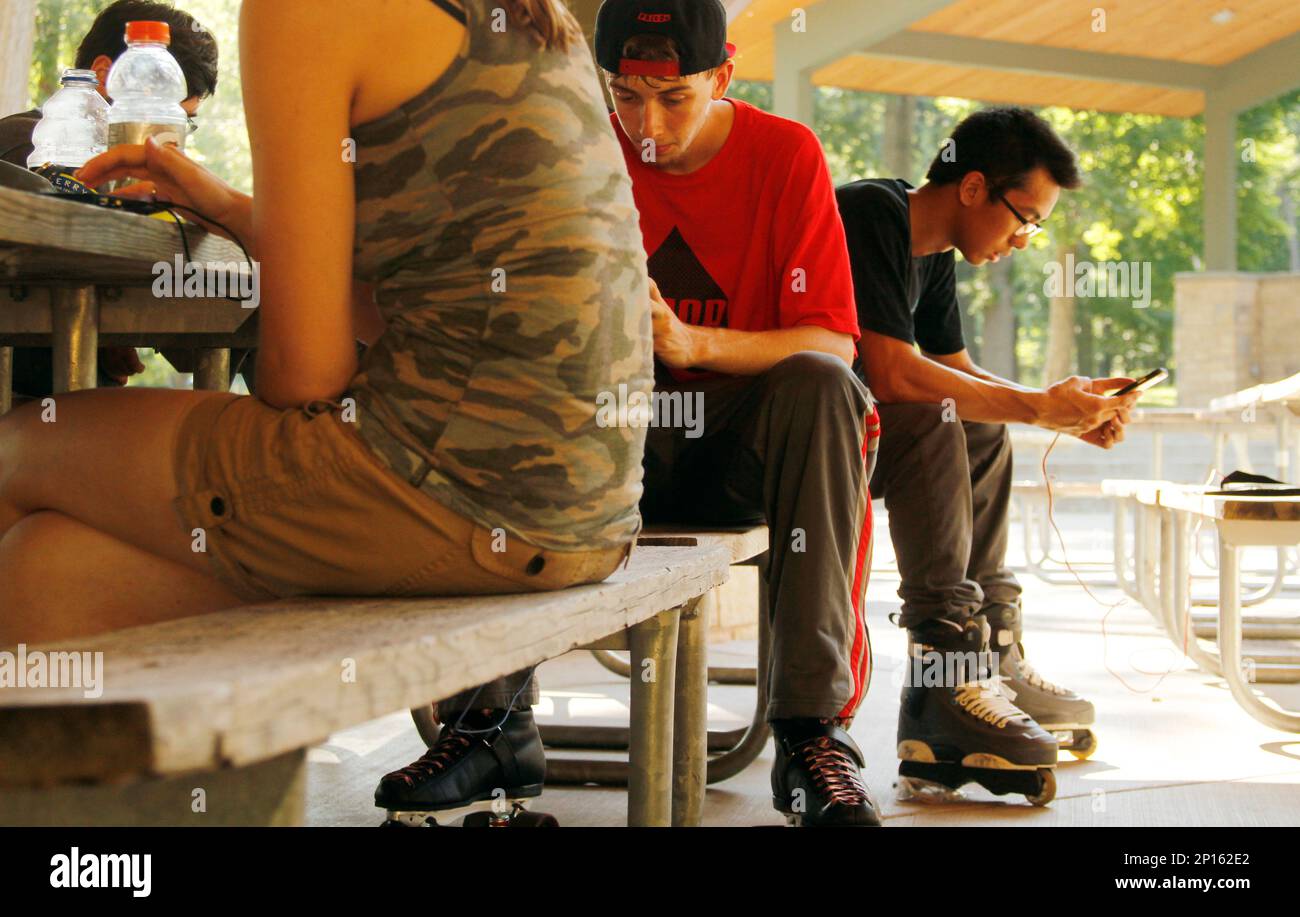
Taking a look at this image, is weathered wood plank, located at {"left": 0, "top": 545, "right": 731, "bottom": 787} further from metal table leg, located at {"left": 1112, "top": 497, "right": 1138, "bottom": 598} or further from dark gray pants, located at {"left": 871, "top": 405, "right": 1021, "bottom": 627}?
metal table leg, located at {"left": 1112, "top": 497, "right": 1138, "bottom": 598}

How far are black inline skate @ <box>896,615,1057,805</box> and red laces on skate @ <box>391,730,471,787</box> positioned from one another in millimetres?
940

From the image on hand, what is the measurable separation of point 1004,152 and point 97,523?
7.88 ft

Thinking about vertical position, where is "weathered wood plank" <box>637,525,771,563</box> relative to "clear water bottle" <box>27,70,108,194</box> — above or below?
below

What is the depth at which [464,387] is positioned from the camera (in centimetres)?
151

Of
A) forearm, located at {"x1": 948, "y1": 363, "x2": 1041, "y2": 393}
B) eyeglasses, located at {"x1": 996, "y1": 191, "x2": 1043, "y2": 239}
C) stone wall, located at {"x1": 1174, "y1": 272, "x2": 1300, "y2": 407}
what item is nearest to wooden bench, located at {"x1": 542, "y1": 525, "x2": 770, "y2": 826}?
forearm, located at {"x1": 948, "y1": 363, "x2": 1041, "y2": 393}

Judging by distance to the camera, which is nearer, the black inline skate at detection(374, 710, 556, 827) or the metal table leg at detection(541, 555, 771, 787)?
the black inline skate at detection(374, 710, 556, 827)

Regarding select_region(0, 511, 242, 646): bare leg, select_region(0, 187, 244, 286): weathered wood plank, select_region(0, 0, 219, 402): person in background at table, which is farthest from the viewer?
select_region(0, 0, 219, 402): person in background at table

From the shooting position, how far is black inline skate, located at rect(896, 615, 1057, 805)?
110 inches

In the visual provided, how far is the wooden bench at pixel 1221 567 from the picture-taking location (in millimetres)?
3246

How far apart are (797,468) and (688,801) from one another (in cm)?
54

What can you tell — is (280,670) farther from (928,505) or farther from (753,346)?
(928,505)

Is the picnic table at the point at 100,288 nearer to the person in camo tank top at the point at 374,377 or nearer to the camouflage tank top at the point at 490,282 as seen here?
the person in camo tank top at the point at 374,377
